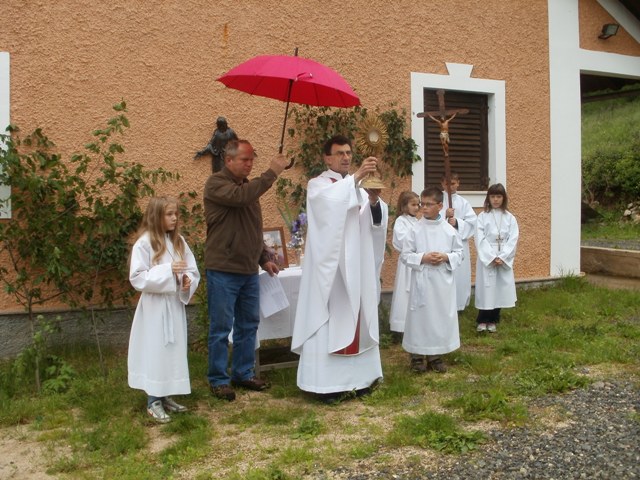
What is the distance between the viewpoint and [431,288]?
5.50m

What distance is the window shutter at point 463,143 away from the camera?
26.7ft

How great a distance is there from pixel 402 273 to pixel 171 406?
2931 millimetres

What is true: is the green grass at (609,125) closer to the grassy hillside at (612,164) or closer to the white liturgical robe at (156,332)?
the grassy hillside at (612,164)

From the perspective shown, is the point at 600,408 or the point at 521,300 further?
the point at 521,300

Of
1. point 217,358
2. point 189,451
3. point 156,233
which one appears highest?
point 156,233

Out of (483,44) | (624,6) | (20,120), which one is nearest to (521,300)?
(483,44)

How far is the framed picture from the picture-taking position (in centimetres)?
570

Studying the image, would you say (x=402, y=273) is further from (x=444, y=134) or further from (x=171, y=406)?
(x=171, y=406)

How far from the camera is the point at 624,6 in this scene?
9078 mm

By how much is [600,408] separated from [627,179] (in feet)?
52.9

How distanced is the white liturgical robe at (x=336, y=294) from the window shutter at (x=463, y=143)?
3.45 meters

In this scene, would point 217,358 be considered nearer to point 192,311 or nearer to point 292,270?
point 292,270

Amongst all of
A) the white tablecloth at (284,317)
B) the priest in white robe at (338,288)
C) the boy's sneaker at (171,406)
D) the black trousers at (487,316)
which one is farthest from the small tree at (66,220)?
the black trousers at (487,316)

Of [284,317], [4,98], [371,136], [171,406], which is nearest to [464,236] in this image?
[371,136]
